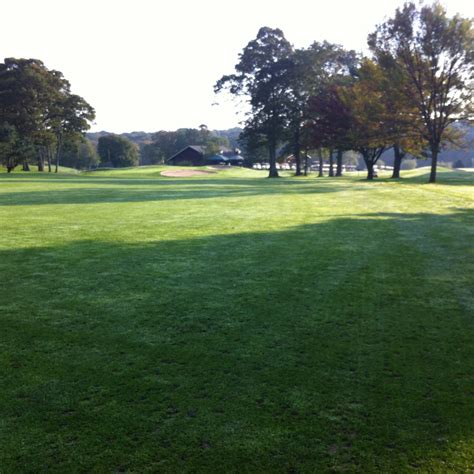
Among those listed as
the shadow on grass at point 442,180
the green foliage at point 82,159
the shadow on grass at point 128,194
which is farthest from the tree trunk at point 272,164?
the green foliage at point 82,159

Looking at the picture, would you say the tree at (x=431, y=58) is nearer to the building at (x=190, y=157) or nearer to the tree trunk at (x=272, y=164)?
Result: the tree trunk at (x=272, y=164)

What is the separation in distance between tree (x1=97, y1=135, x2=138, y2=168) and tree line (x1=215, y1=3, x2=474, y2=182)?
67.7 metres

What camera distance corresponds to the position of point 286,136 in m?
56.7

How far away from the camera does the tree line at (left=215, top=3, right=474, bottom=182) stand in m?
31.3

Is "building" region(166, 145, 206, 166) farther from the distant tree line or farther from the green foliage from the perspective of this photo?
the green foliage

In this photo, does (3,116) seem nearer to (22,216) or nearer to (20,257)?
(22,216)

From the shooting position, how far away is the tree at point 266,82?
54.2 metres

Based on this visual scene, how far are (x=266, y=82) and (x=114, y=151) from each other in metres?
73.0

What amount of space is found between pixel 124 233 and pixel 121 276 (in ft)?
11.3

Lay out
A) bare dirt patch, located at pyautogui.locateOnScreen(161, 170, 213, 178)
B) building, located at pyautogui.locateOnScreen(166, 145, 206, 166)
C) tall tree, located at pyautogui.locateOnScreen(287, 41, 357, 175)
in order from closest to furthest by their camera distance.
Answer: tall tree, located at pyautogui.locateOnScreen(287, 41, 357, 175), bare dirt patch, located at pyautogui.locateOnScreen(161, 170, 213, 178), building, located at pyautogui.locateOnScreen(166, 145, 206, 166)

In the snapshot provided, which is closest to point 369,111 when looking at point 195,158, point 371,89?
point 371,89

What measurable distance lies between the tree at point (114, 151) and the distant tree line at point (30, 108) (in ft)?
154

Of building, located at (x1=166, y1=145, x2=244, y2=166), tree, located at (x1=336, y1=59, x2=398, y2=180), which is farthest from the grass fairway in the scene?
building, located at (x1=166, y1=145, x2=244, y2=166)

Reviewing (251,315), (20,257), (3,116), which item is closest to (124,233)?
(20,257)
